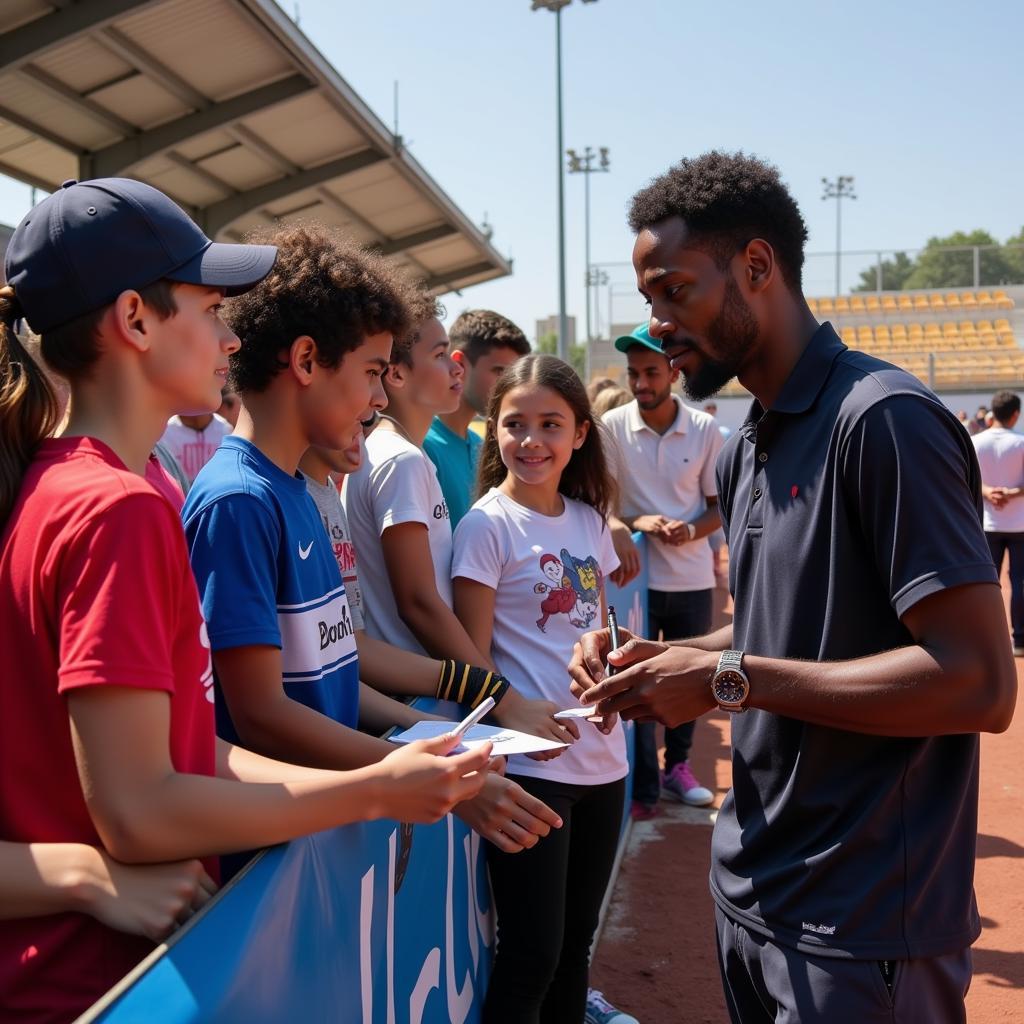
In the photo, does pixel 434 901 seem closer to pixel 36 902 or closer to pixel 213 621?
pixel 213 621

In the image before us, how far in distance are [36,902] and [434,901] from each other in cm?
124

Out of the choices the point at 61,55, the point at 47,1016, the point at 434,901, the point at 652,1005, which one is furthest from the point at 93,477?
the point at 61,55

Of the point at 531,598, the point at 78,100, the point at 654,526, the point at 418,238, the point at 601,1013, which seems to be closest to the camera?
the point at 531,598

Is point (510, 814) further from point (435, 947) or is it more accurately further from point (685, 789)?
point (685, 789)

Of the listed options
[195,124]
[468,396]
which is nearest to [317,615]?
[468,396]

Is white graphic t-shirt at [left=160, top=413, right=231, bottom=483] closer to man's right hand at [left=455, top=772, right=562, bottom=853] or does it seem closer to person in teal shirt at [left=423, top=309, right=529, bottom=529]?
person in teal shirt at [left=423, top=309, right=529, bottom=529]

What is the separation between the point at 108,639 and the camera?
1.35m

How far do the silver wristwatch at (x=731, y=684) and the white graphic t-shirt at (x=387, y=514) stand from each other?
149 cm

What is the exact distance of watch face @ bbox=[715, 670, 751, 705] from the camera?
1.86 meters

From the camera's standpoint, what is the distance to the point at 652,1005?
12.9ft

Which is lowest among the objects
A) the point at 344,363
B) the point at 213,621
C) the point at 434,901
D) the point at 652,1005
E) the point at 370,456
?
the point at 652,1005

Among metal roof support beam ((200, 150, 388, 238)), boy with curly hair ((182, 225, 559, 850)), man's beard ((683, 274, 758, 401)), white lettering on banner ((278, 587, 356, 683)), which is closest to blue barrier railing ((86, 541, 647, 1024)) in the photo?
boy with curly hair ((182, 225, 559, 850))

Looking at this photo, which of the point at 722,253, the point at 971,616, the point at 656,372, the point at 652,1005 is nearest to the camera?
the point at 971,616

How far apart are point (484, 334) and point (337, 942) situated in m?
3.63
